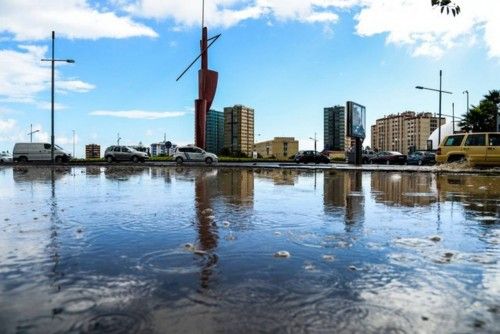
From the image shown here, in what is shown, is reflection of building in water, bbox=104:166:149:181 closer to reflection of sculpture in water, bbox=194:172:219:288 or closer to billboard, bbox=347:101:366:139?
reflection of sculpture in water, bbox=194:172:219:288

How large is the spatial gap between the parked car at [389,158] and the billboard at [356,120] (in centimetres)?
693

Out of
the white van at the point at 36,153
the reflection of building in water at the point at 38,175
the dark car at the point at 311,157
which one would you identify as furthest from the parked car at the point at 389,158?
the reflection of building in water at the point at 38,175

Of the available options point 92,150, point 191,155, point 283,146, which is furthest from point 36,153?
point 92,150

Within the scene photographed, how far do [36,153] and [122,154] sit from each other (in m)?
7.74

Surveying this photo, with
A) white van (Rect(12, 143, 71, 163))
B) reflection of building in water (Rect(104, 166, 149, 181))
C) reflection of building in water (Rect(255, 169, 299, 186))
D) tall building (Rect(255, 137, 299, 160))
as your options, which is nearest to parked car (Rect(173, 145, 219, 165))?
white van (Rect(12, 143, 71, 163))

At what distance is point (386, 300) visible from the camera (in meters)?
2.99

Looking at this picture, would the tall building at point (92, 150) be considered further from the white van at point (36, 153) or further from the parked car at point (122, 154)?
the parked car at point (122, 154)

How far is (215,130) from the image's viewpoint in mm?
130625

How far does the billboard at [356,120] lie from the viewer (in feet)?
139

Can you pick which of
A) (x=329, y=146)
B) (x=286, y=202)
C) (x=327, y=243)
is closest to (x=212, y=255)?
(x=327, y=243)

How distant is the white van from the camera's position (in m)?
42.7

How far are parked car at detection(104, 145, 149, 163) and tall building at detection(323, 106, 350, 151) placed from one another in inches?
3816

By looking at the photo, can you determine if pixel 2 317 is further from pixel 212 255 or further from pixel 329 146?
pixel 329 146

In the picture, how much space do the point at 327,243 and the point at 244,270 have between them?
1.37 meters
